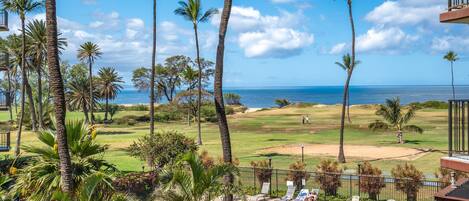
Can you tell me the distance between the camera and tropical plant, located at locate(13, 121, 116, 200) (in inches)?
449

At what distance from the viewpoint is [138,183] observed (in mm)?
21328

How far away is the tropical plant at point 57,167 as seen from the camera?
11414mm

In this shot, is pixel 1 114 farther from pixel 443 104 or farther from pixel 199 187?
pixel 199 187

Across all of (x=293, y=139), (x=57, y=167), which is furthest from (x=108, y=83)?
(x=57, y=167)

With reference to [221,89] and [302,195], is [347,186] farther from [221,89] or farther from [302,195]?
[221,89]

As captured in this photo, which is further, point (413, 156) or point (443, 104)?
point (443, 104)

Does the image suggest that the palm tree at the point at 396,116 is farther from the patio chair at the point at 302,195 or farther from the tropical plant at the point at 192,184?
the tropical plant at the point at 192,184

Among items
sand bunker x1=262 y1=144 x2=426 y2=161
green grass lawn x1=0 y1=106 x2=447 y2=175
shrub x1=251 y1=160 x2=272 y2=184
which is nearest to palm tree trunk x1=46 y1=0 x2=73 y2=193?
shrub x1=251 y1=160 x2=272 y2=184

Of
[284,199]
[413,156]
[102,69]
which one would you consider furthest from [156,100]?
[284,199]

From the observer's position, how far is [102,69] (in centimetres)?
9306

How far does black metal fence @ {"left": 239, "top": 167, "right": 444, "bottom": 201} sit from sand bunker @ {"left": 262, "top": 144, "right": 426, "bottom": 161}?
10838 mm

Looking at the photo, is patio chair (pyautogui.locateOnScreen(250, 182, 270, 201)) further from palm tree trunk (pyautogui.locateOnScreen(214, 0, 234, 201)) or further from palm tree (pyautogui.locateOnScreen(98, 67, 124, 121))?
palm tree (pyautogui.locateOnScreen(98, 67, 124, 121))

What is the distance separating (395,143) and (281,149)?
1033 cm

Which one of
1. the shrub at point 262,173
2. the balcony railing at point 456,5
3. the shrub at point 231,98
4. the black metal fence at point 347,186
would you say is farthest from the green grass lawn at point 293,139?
the shrub at point 231,98
